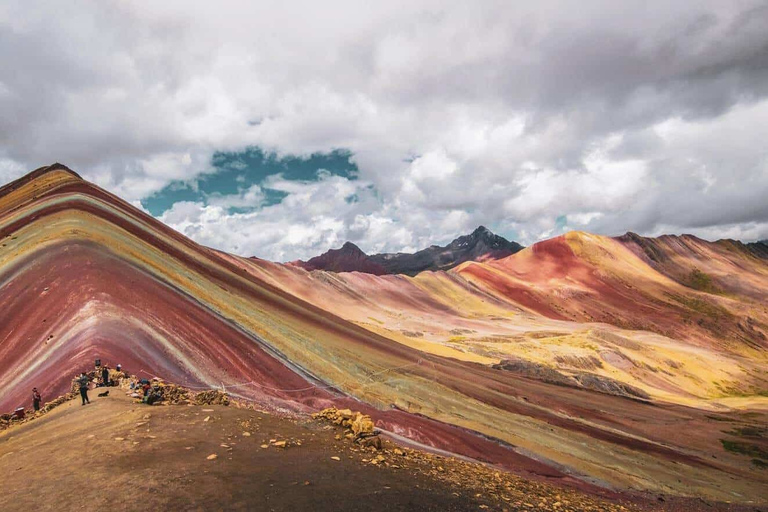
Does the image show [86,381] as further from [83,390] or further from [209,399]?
[209,399]

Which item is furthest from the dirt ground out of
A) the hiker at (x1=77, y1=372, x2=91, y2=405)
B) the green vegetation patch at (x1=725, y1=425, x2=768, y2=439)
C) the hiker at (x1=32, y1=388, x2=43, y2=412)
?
the green vegetation patch at (x1=725, y1=425, x2=768, y2=439)

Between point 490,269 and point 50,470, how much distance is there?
627ft

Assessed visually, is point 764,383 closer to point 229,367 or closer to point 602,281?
point 602,281

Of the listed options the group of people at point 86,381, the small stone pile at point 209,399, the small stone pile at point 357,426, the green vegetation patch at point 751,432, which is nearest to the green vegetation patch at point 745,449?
the green vegetation patch at point 751,432

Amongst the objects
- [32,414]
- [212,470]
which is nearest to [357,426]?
[212,470]

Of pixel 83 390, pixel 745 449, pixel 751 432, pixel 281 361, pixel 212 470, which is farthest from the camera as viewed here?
pixel 751 432

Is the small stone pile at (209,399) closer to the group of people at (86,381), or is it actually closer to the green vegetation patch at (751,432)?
the group of people at (86,381)

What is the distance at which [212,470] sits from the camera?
11359 mm

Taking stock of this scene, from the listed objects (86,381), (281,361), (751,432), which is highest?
(86,381)

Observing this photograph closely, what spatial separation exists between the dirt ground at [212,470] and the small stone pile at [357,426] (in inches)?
23.9

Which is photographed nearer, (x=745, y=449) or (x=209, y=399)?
(x=209, y=399)

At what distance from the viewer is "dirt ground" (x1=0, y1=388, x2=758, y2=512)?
1000 cm

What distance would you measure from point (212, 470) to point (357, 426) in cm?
→ 617

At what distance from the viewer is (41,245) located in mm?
34188
